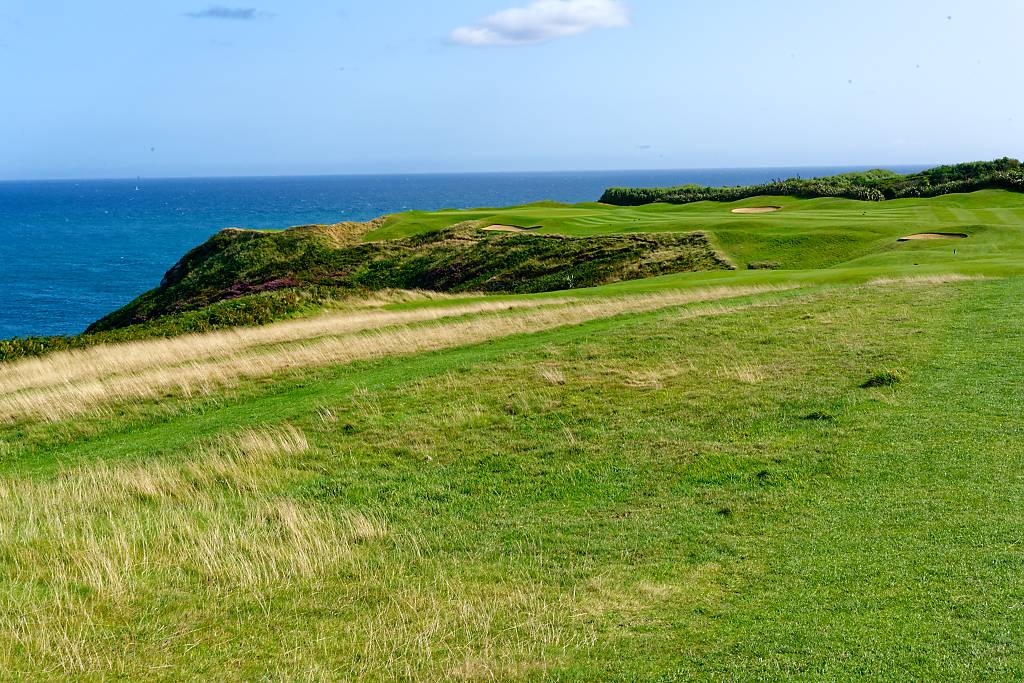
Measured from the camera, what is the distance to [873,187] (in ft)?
208

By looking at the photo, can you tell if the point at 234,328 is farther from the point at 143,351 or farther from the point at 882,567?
the point at 882,567

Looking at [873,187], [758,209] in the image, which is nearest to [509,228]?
[758,209]

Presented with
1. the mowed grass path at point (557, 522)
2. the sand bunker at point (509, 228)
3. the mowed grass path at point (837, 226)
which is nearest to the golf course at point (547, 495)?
the mowed grass path at point (557, 522)

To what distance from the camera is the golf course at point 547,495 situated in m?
7.19

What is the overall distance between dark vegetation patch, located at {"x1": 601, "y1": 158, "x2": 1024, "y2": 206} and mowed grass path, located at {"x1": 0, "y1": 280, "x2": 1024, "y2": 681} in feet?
136

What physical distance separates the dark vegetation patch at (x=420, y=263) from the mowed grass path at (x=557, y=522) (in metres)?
21.5

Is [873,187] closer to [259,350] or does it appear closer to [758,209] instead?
[758,209]

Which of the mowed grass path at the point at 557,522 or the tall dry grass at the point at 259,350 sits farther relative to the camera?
the tall dry grass at the point at 259,350

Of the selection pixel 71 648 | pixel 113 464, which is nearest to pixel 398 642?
pixel 71 648

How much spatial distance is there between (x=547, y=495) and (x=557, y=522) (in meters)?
1.08

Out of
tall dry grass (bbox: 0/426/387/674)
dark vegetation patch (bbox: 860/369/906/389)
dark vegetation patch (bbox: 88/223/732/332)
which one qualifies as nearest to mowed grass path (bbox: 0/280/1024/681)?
tall dry grass (bbox: 0/426/387/674)

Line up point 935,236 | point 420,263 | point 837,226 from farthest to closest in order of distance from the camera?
point 420,263 → point 837,226 → point 935,236

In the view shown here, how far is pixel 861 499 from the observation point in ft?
32.7

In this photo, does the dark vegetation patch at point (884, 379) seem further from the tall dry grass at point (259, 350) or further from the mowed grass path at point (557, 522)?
the tall dry grass at point (259, 350)
